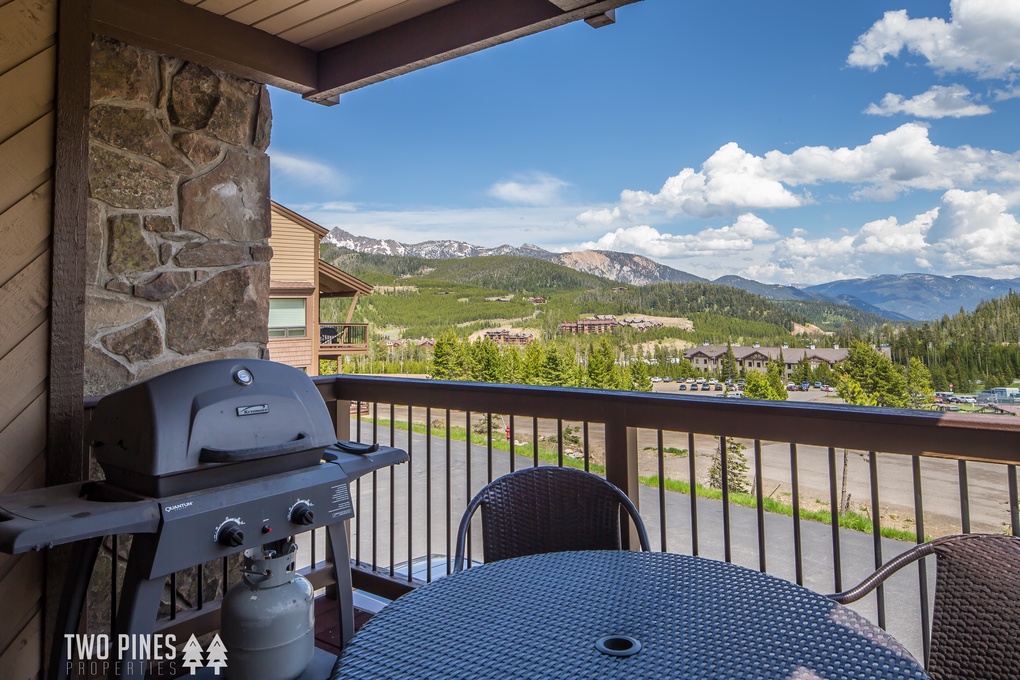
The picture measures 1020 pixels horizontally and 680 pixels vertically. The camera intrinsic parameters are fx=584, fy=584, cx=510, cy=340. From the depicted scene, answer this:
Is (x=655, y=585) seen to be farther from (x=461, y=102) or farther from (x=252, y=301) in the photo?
(x=461, y=102)

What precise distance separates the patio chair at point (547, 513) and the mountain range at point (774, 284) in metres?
9.86

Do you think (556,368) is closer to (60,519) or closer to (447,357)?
(447,357)

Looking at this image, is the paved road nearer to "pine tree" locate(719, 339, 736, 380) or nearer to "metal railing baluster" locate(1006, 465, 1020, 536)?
"pine tree" locate(719, 339, 736, 380)

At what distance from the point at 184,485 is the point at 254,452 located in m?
0.20

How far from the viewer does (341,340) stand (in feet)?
29.3

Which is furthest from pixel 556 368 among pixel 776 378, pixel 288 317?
pixel 288 317

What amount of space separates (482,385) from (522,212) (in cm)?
3778

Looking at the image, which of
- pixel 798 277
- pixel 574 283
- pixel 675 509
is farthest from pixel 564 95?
pixel 675 509

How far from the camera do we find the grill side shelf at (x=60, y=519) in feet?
4.34

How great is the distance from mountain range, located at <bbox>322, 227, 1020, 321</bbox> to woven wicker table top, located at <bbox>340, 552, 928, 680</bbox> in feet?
33.6

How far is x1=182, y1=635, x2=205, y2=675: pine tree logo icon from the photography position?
2215 mm

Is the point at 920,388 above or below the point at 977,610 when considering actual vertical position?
above

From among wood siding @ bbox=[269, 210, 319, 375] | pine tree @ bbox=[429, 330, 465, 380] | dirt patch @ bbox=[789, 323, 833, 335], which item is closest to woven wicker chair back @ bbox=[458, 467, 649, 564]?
wood siding @ bbox=[269, 210, 319, 375]

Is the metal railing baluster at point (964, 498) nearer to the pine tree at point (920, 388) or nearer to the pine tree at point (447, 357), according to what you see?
the pine tree at point (920, 388)
